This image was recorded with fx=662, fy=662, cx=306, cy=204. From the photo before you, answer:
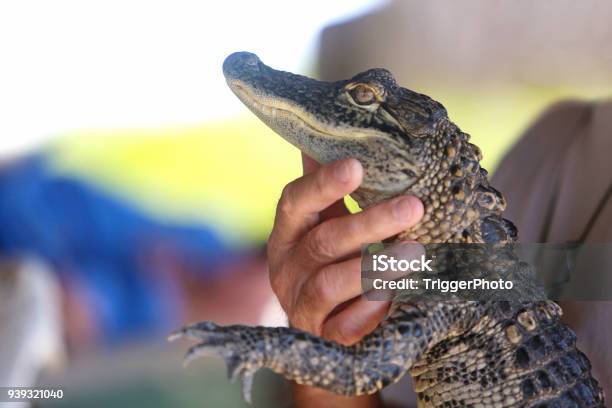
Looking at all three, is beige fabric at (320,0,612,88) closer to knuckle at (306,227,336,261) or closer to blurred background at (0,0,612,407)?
blurred background at (0,0,612,407)

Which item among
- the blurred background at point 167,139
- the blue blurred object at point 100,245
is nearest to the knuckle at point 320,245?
the blurred background at point 167,139

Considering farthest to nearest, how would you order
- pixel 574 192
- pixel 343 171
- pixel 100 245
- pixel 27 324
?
pixel 100 245 → pixel 27 324 → pixel 574 192 → pixel 343 171

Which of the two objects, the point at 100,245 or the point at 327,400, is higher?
the point at 100,245

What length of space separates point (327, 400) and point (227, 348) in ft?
1.80

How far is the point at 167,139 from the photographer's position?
244 centimetres

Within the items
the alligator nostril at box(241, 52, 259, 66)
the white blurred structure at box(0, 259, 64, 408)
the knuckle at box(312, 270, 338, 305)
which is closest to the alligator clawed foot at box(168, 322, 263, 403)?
the knuckle at box(312, 270, 338, 305)

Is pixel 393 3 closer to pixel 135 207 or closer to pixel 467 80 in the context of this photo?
pixel 467 80

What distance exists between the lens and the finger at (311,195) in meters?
0.88

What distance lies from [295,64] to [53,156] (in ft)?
2.92

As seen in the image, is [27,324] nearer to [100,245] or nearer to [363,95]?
[100,245]

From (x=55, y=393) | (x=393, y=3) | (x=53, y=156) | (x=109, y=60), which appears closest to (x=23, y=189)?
(x=53, y=156)

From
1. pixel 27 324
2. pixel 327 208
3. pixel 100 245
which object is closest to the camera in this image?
pixel 327 208

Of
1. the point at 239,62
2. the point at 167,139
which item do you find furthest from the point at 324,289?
the point at 167,139

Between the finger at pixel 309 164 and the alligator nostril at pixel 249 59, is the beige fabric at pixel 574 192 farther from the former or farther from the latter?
the alligator nostril at pixel 249 59
